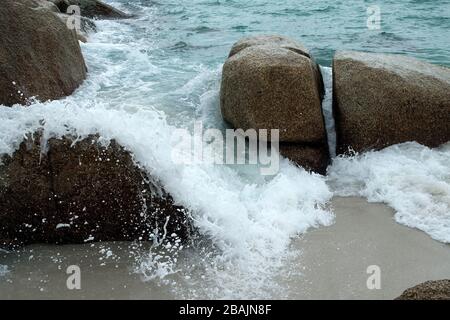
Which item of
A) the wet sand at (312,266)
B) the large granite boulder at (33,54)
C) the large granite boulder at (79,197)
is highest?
the large granite boulder at (33,54)

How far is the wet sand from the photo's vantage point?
341cm

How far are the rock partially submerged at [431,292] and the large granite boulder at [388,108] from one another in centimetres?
322

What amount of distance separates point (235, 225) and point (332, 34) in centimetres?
779

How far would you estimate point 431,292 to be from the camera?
243 centimetres

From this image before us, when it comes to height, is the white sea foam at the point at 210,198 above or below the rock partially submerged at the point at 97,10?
below

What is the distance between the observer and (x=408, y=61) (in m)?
6.11

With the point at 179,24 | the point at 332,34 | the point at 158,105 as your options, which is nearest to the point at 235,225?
the point at 158,105

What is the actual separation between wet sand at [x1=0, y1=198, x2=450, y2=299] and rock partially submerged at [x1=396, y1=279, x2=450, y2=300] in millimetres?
953

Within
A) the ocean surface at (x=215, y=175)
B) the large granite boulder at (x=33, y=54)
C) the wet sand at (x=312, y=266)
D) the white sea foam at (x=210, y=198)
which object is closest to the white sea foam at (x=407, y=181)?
the ocean surface at (x=215, y=175)

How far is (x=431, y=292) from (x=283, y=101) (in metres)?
3.28

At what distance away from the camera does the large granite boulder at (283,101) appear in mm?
5410

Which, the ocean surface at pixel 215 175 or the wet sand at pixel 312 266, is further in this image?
the ocean surface at pixel 215 175

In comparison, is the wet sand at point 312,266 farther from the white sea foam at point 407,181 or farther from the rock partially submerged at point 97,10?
the rock partially submerged at point 97,10
